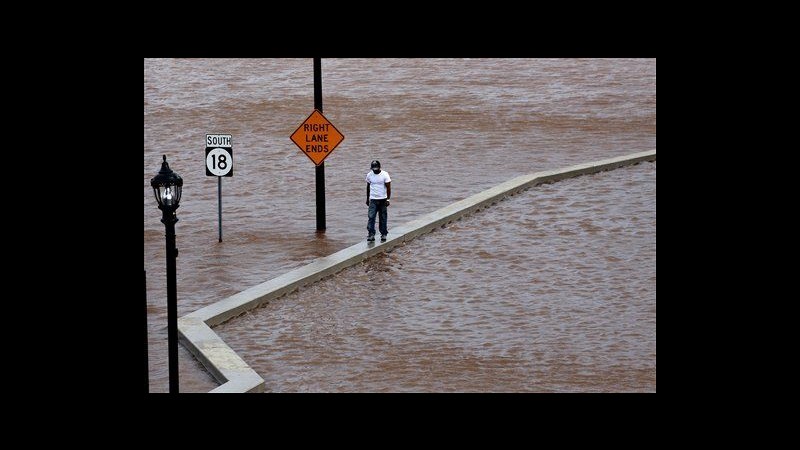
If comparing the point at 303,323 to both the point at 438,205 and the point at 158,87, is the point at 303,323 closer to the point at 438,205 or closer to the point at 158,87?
the point at 438,205

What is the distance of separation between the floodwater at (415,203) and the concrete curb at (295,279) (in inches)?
7.9

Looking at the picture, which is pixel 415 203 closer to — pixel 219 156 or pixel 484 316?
pixel 219 156

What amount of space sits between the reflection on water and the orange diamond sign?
183 centimetres

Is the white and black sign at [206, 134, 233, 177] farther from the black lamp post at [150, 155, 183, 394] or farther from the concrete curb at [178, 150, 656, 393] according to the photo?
the black lamp post at [150, 155, 183, 394]

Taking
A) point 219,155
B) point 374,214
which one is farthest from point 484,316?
point 219,155

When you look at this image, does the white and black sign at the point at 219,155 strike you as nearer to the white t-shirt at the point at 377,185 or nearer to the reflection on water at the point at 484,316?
the white t-shirt at the point at 377,185

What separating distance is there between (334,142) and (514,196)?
391cm

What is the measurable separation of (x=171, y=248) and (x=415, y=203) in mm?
10497

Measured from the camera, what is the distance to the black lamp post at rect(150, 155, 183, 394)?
11031 mm

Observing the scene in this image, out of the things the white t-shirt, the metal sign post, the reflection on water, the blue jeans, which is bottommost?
the reflection on water

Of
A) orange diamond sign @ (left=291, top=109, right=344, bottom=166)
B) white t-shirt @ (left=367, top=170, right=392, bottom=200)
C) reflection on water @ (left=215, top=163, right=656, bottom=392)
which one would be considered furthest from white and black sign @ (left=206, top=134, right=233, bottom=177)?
reflection on water @ (left=215, top=163, right=656, bottom=392)

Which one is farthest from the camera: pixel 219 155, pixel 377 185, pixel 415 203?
pixel 415 203

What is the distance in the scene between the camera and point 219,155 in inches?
742

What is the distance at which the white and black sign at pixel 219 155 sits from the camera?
61.7 feet
